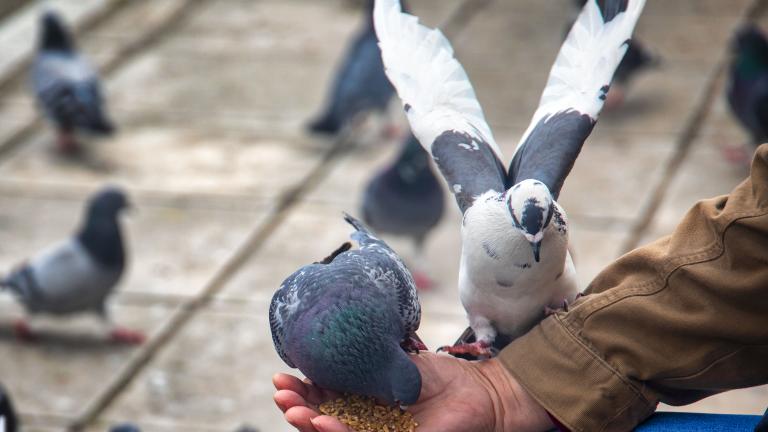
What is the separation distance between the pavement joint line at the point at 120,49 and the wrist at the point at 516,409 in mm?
5566

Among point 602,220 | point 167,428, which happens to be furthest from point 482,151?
point 602,220

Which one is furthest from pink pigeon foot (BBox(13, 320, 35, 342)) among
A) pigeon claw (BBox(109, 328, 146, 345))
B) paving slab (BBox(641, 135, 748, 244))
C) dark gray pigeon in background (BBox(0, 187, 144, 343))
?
paving slab (BBox(641, 135, 748, 244))

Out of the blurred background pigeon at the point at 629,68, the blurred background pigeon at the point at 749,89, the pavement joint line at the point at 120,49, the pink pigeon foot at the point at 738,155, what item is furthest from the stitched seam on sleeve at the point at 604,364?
the pavement joint line at the point at 120,49

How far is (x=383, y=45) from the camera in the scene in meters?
3.38

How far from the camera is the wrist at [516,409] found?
2.77m

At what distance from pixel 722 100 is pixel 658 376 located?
5592mm

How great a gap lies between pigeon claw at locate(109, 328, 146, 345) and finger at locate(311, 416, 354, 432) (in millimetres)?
3228

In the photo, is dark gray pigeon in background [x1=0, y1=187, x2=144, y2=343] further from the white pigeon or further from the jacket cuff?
the jacket cuff

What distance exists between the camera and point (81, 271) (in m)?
5.44

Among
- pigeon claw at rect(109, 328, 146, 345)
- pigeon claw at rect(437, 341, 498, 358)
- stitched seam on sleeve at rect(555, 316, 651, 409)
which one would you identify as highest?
stitched seam on sleeve at rect(555, 316, 651, 409)

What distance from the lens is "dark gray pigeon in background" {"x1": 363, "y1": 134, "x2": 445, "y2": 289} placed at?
5844mm

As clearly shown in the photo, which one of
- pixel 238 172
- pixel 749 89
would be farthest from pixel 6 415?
pixel 749 89

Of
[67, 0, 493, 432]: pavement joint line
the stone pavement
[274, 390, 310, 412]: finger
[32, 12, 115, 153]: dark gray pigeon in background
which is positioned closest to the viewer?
[274, 390, 310, 412]: finger

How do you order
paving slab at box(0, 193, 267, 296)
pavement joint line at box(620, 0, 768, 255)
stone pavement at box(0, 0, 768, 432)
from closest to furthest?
stone pavement at box(0, 0, 768, 432)
paving slab at box(0, 193, 267, 296)
pavement joint line at box(620, 0, 768, 255)
